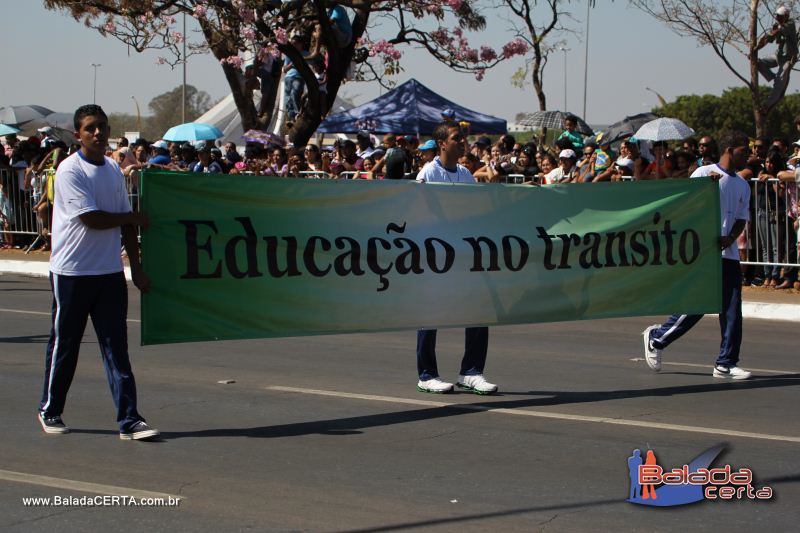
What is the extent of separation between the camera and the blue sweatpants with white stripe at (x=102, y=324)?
25.2 feet

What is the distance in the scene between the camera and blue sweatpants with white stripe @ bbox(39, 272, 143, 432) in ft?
25.2

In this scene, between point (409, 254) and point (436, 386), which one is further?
point (436, 386)

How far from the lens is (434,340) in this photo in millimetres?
9625

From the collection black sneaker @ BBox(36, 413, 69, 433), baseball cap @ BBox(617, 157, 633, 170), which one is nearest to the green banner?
black sneaker @ BBox(36, 413, 69, 433)

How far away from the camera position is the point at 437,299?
9516 millimetres

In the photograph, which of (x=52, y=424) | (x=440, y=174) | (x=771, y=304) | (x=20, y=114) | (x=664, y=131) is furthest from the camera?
(x=20, y=114)

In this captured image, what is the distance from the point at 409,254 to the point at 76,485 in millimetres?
3534

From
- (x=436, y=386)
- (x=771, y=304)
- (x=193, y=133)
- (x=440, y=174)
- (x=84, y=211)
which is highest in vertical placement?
(x=193, y=133)

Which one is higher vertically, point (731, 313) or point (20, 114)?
point (20, 114)

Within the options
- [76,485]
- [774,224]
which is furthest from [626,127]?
[76,485]

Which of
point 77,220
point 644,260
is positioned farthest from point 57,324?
Result: point 644,260

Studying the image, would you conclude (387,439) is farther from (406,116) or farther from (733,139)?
(406,116)

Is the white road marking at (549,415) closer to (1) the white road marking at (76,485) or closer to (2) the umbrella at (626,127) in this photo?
(1) the white road marking at (76,485)

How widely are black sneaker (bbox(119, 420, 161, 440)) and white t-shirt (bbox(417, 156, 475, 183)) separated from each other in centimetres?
301
